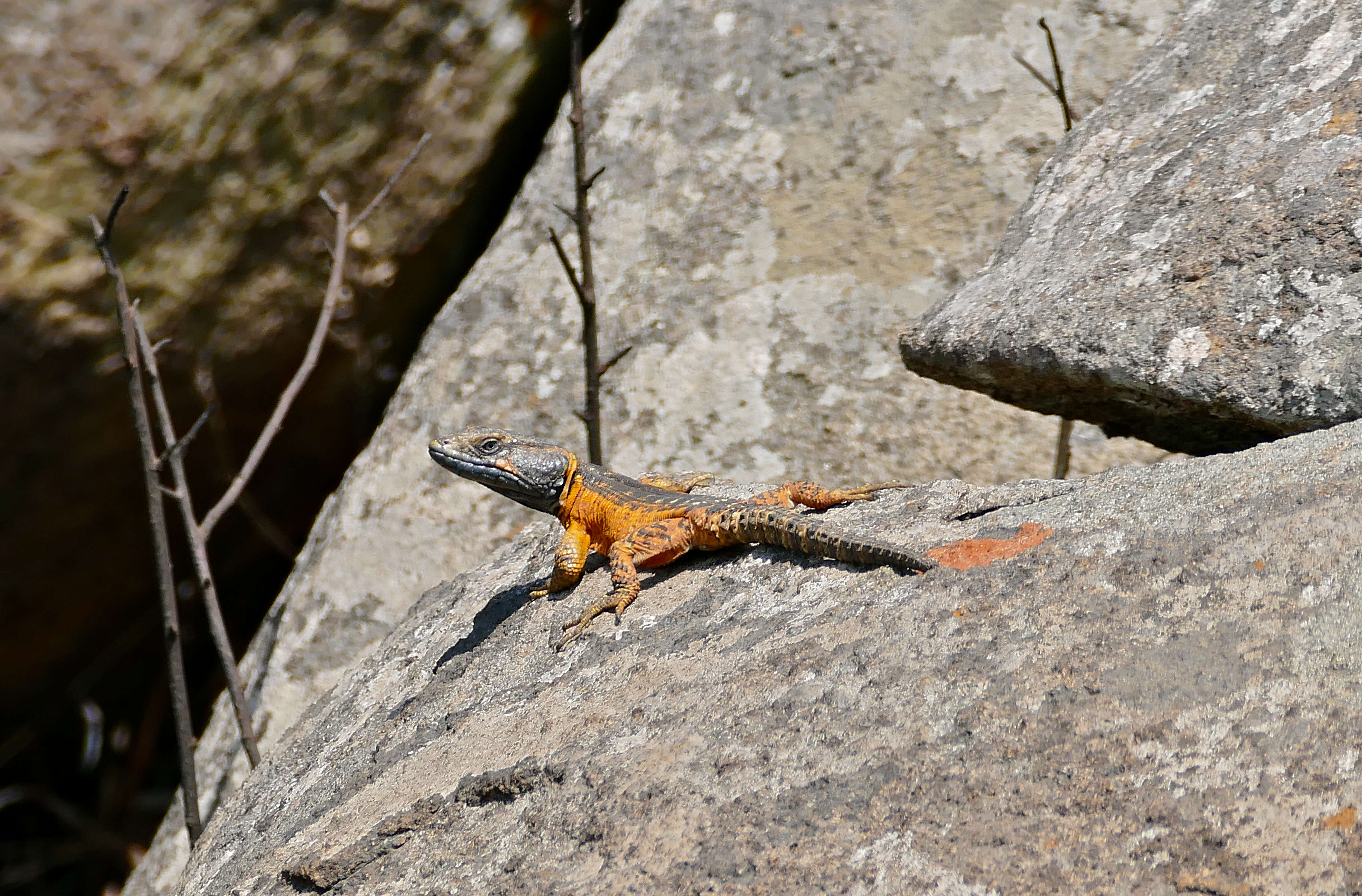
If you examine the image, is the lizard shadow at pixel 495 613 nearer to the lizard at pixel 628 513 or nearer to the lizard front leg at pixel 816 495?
the lizard at pixel 628 513

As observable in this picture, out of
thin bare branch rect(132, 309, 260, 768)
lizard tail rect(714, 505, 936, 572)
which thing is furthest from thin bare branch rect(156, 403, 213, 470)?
lizard tail rect(714, 505, 936, 572)

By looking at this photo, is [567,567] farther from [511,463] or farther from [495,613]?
[511,463]

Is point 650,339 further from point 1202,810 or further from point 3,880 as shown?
point 3,880

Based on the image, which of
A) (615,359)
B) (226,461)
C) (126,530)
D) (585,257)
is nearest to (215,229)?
(226,461)

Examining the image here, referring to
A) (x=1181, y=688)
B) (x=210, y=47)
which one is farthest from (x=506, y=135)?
(x=1181, y=688)

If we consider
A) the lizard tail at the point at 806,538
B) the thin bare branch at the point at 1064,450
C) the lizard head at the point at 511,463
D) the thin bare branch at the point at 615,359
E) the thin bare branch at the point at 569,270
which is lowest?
the thin bare branch at the point at 1064,450

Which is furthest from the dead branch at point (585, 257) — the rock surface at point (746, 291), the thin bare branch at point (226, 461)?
the thin bare branch at point (226, 461)
